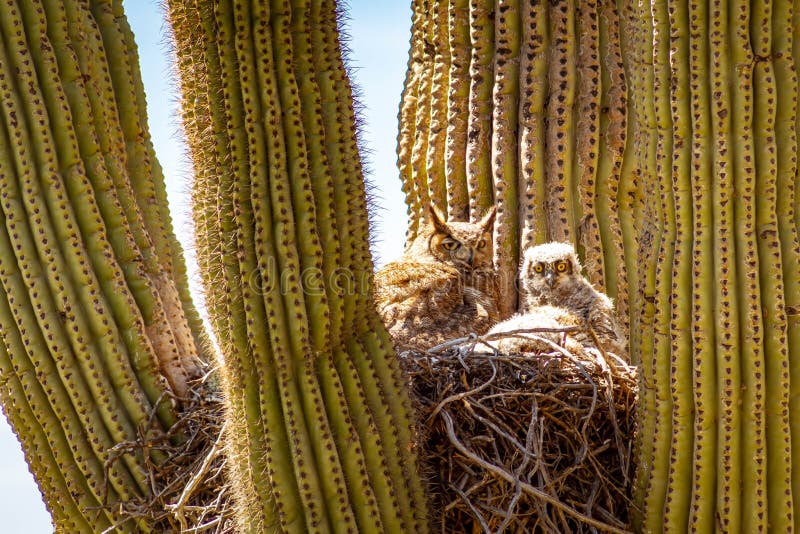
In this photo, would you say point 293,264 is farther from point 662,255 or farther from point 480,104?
point 480,104

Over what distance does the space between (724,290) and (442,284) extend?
12.6 feet

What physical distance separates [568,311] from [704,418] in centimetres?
281

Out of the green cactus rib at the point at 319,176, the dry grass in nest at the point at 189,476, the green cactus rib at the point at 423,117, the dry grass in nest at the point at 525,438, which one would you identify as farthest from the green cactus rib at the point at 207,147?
the green cactus rib at the point at 423,117

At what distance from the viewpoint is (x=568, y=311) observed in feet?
22.7

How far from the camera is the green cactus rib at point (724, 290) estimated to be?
4016 mm

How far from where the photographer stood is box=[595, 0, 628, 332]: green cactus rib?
286 inches

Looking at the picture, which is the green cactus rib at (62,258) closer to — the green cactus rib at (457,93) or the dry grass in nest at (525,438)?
the dry grass in nest at (525,438)

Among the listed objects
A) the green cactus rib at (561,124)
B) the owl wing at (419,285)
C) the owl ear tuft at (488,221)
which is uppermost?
the green cactus rib at (561,124)

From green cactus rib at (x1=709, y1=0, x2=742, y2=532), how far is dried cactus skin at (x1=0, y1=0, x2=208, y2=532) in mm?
2728

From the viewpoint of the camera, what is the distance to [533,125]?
7.20m

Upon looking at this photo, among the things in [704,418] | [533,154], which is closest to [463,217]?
[533,154]

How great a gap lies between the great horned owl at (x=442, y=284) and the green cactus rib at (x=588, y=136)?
71cm

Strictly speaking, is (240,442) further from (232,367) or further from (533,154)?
(533,154)

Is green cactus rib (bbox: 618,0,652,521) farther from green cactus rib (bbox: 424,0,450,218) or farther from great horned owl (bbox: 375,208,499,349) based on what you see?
green cactus rib (bbox: 424,0,450,218)
